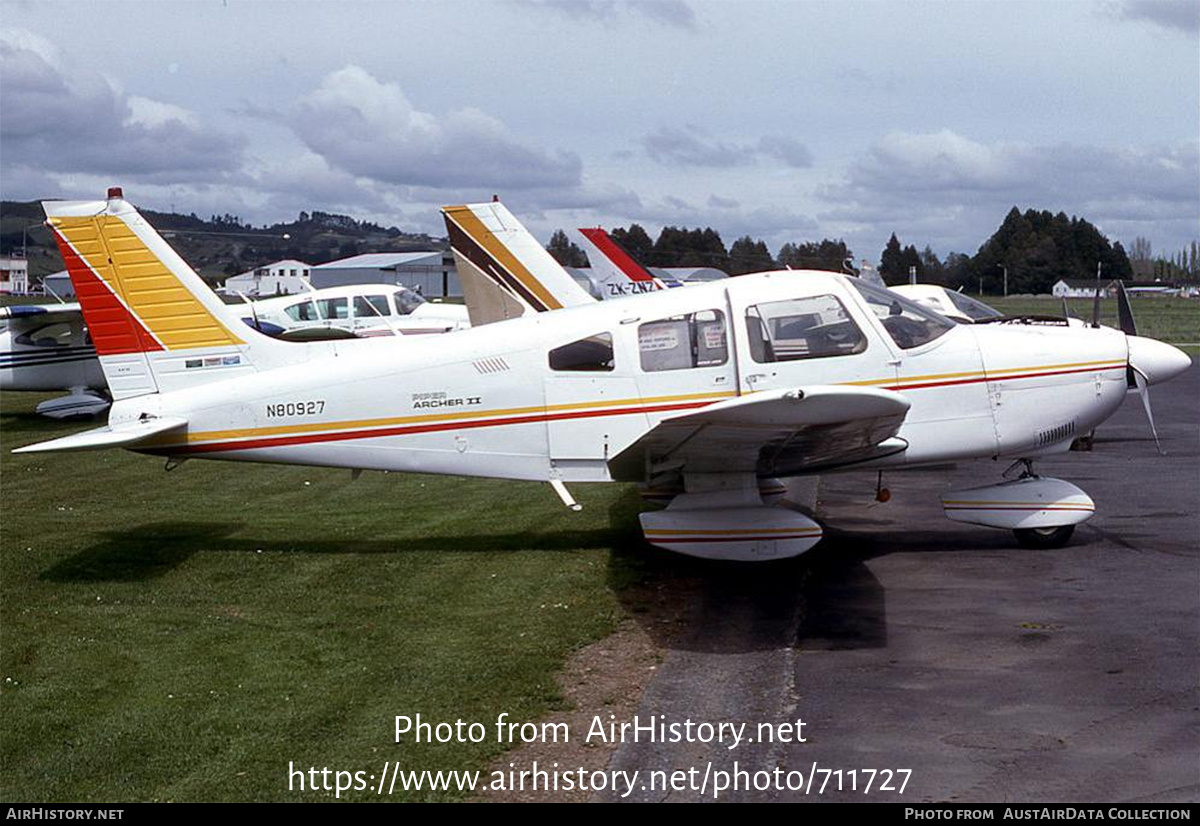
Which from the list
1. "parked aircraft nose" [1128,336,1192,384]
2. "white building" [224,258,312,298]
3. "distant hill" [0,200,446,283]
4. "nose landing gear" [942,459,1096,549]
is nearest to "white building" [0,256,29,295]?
"white building" [224,258,312,298]

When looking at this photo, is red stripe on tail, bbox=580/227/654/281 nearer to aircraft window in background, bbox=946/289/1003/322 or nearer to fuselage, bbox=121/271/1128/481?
aircraft window in background, bbox=946/289/1003/322

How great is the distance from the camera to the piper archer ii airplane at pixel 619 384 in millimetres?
9359

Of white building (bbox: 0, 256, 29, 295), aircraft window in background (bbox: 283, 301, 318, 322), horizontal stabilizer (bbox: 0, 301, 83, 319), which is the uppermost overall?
white building (bbox: 0, 256, 29, 295)

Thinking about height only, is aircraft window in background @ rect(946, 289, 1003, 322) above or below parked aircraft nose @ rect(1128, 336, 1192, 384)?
above

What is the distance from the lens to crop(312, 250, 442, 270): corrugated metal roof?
48.4 m

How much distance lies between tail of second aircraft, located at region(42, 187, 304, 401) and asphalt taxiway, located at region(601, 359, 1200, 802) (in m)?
4.41

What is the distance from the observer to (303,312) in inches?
989

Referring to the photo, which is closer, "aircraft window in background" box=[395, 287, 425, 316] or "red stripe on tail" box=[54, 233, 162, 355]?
"red stripe on tail" box=[54, 233, 162, 355]

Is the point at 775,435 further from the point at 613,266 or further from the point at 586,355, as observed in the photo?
the point at 613,266

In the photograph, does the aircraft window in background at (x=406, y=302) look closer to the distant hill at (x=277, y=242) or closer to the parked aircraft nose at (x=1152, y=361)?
the distant hill at (x=277, y=242)

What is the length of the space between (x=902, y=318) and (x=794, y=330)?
0.98 metres

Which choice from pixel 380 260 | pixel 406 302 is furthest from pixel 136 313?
pixel 380 260
